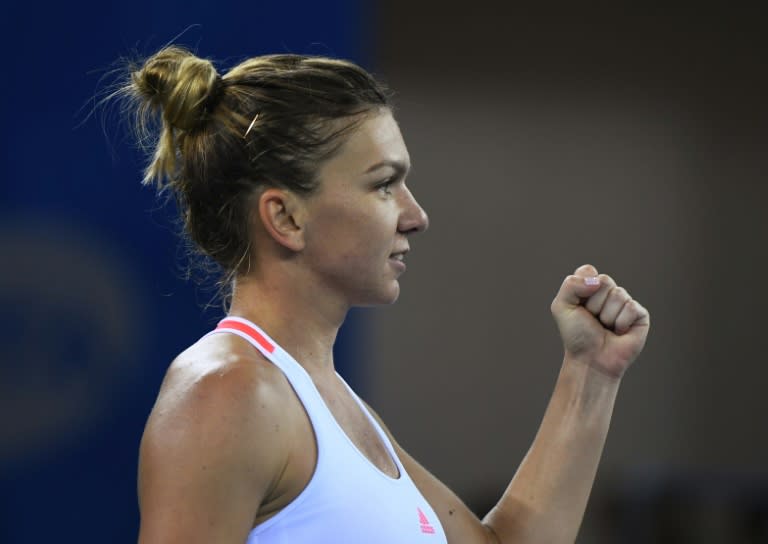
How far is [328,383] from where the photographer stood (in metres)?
1.49

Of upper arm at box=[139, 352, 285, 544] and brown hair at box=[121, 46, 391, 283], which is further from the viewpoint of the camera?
brown hair at box=[121, 46, 391, 283]

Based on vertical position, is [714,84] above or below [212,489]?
above

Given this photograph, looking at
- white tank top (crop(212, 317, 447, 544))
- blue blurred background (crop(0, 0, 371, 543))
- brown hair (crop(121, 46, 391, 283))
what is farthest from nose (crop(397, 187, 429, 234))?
blue blurred background (crop(0, 0, 371, 543))

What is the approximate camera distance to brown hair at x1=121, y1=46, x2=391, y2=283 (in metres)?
1.41

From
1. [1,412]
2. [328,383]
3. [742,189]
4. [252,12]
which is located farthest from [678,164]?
[328,383]

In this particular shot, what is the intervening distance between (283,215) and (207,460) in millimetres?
363

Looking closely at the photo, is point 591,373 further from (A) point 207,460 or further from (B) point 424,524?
(A) point 207,460

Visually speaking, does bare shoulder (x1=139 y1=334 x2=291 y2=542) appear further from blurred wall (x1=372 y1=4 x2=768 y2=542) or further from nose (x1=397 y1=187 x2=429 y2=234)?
blurred wall (x1=372 y1=4 x2=768 y2=542)

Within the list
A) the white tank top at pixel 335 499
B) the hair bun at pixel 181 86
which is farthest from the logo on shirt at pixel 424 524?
the hair bun at pixel 181 86

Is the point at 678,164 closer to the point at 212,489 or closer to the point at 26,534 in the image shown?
the point at 26,534

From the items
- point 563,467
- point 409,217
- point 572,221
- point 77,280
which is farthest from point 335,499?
point 572,221

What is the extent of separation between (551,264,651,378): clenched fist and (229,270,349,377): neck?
1.23ft

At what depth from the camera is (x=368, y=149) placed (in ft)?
4.73

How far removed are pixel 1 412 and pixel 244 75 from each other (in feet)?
4.28
